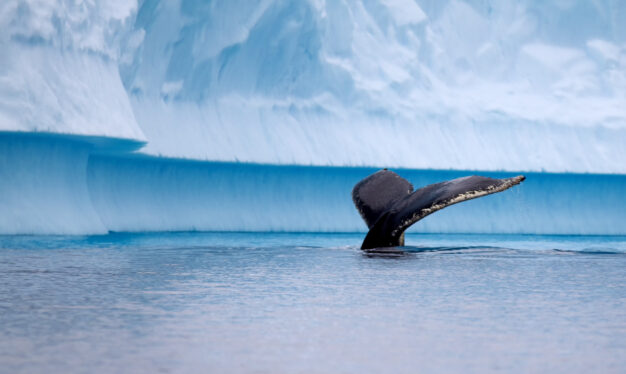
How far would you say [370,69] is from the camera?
→ 21281 millimetres

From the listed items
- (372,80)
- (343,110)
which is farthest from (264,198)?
(372,80)

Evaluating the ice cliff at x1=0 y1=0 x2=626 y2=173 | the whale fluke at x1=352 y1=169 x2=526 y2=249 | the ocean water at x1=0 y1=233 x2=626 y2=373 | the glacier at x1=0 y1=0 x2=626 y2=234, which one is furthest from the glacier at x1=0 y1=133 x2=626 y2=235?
the ocean water at x1=0 y1=233 x2=626 y2=373

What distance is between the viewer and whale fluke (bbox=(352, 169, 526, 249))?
8.85 m

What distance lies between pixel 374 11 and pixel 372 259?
1439 cm

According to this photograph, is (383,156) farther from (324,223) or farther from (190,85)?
(190,85)

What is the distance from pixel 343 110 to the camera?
21062 millimetres

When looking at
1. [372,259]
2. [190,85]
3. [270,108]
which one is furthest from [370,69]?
[372,259]

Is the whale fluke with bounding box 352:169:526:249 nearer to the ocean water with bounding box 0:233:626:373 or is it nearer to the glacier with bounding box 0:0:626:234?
the ocean water with bounding box 0:233:626:373

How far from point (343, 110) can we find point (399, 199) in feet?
36.8

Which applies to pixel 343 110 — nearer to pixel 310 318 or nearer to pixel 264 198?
pixel 264 198

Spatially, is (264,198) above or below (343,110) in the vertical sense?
below

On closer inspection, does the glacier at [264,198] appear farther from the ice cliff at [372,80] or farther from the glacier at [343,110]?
the ice cliff at [372,80]

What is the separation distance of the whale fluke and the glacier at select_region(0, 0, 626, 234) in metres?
7.62

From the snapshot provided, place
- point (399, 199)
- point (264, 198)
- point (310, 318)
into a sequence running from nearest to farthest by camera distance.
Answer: point (310, 318) < point (399, 199) < point (264, 198)
